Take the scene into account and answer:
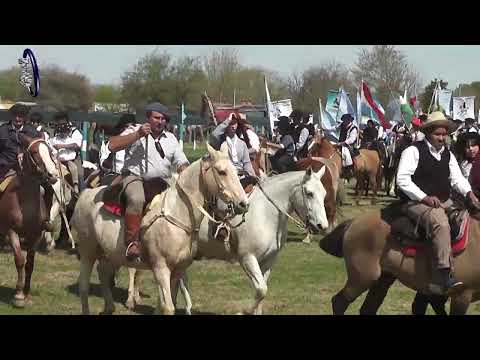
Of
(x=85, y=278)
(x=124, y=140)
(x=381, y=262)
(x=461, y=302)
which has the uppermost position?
(x=124, y=140)

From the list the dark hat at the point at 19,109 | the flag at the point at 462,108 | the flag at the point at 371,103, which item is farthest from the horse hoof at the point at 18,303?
the flag at the point at 462,108

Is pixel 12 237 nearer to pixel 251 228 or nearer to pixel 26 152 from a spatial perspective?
pixel 26 152

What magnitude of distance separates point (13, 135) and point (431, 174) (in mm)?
6274

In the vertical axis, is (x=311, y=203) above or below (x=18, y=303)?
above

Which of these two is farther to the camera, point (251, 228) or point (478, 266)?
point (251, 228)

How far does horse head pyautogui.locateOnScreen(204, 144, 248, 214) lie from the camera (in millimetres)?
7055

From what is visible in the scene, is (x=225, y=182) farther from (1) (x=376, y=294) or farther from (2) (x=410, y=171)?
(1) (x=376, y=294)

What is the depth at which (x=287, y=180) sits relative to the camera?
9180 millimetres

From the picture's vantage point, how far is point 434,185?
24.2ft

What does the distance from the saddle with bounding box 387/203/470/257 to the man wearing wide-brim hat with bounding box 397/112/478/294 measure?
8 cm

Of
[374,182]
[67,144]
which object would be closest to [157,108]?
[67,144]

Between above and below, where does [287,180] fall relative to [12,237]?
above

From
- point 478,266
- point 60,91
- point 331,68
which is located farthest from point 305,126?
point 331,68

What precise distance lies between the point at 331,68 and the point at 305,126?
3603cm
